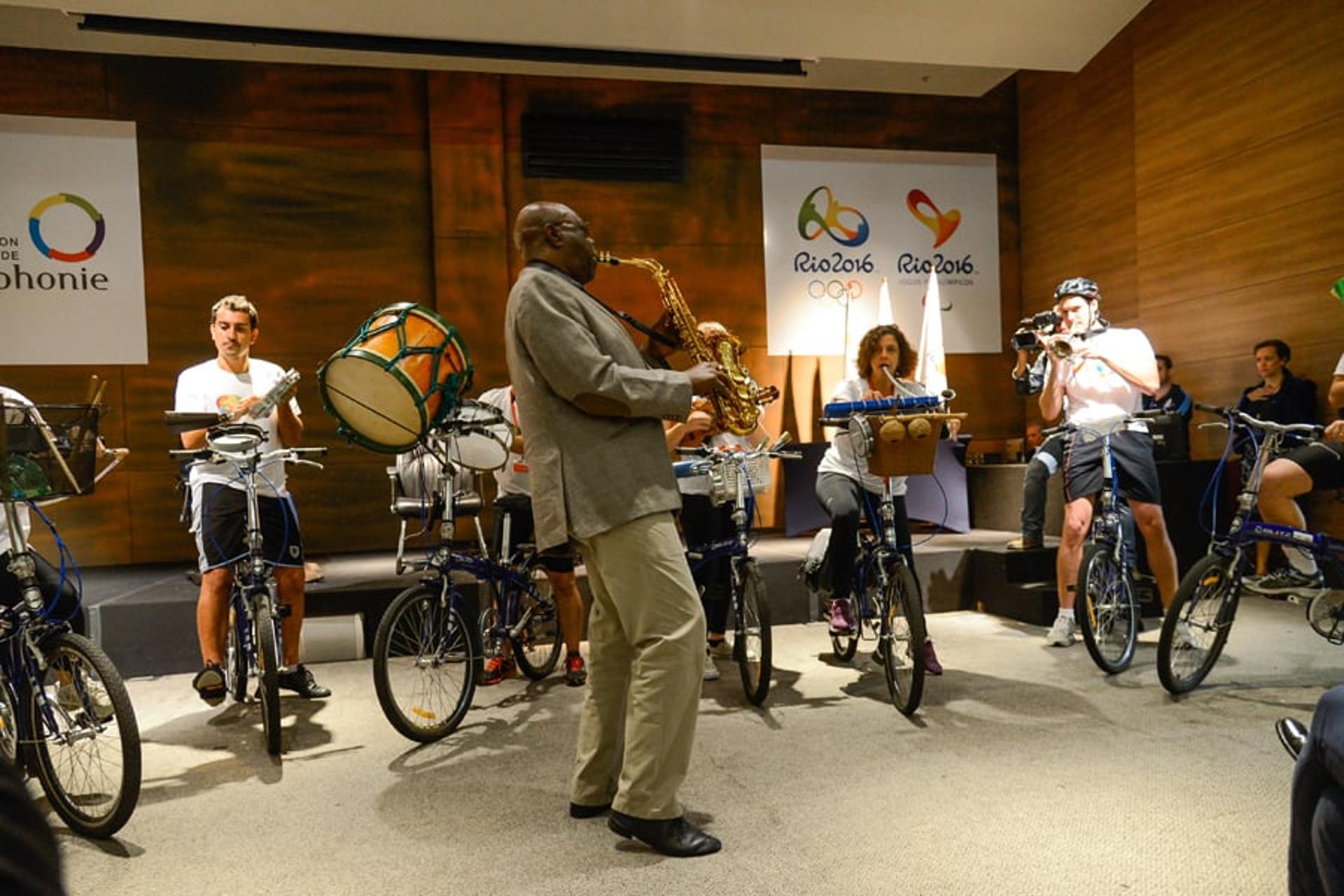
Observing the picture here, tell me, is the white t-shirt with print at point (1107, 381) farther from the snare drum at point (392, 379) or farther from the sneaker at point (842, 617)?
the snare drum at point (392, 379)

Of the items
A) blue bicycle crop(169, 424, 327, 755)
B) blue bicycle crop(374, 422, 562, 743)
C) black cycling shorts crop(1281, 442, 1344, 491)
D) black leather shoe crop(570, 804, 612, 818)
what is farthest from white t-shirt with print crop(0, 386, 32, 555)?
black cycling shorts crop(1281, 442, 1344, 491)

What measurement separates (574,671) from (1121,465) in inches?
102

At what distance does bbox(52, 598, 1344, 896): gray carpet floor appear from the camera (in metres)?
2.11

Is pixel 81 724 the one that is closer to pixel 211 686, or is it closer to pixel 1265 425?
pixel 211 686

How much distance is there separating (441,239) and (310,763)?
443cm

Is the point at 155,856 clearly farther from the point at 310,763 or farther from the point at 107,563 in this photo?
the point at 107,563

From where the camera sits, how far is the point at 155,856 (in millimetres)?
2314

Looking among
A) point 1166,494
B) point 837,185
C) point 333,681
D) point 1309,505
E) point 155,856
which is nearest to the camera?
point 155,856

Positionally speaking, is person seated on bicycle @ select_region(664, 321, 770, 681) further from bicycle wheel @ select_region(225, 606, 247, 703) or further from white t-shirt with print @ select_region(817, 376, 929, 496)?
bicycle wheel @ select_region(225, 606, 247, 703)

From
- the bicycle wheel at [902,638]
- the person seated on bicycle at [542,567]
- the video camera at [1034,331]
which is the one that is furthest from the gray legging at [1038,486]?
the person seated on bicycle at [542,567]

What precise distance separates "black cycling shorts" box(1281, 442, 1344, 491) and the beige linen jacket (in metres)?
3.01

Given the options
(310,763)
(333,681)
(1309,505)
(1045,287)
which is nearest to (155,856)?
(310,763)

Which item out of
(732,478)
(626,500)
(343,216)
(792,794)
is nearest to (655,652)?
(626,500)

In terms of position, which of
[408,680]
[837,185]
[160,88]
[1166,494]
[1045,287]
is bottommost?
[408,680]
